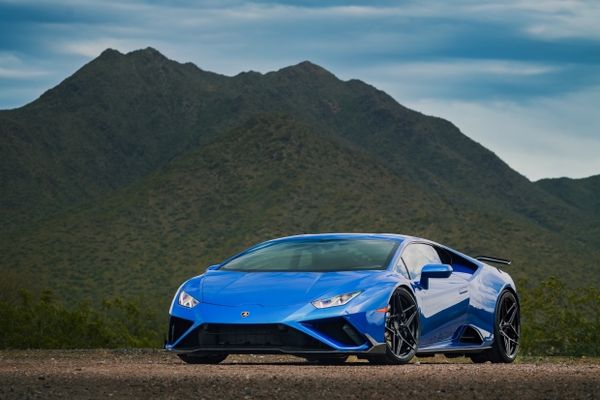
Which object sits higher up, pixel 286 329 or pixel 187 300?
pixel 187 300

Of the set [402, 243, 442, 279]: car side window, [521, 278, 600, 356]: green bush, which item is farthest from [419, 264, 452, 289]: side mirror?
[521, 278, 600, 356]: green bush

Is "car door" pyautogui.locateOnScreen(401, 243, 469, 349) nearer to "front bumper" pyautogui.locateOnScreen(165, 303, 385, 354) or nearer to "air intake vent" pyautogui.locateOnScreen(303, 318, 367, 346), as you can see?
"front bumper" pyautogui.locateOnScreen(165, 303, 385, 354)

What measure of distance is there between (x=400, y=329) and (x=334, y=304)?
936 mm

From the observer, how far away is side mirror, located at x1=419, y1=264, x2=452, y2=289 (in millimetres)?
11656

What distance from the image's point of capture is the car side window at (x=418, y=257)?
39.1 feet

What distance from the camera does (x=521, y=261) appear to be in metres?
74.7

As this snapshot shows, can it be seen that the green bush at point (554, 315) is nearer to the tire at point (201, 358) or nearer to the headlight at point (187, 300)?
the tire at point (201, 358)

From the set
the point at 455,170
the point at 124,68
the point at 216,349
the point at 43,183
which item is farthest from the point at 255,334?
the point at 124,68

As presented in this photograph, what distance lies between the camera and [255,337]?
10.5 metres

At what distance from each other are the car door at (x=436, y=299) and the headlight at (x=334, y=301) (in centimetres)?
113

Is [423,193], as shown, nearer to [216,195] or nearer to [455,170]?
[216,195]

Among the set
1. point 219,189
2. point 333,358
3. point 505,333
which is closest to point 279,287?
point 333,358

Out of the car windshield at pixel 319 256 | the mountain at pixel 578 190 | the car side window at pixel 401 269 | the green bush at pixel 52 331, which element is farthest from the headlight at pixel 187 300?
the mountain at pixel 578 190

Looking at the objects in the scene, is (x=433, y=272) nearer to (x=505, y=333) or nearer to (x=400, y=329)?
(x=400, y=329)
